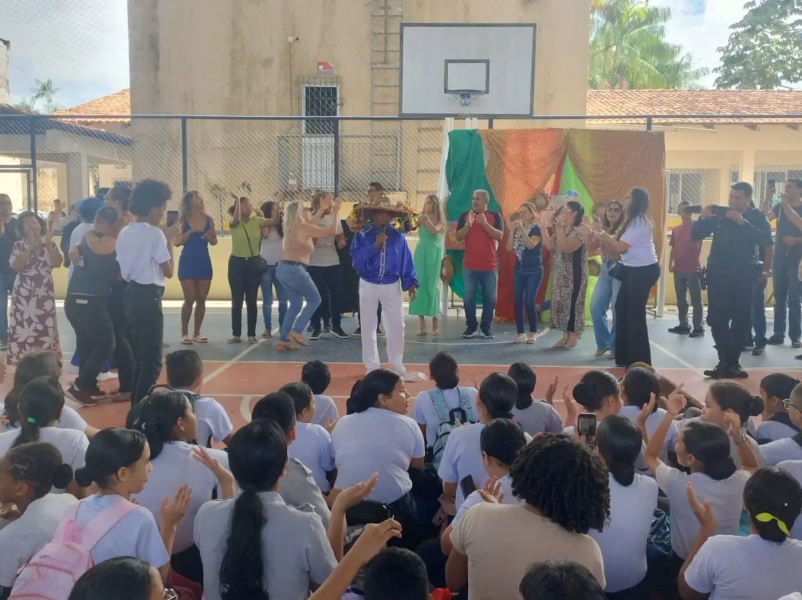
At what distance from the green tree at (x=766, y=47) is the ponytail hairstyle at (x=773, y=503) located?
31225mm

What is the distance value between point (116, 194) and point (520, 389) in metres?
4.12

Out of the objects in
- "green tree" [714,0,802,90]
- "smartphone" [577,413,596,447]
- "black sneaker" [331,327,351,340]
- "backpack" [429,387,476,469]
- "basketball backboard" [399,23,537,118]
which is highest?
"green tree" [714,0,802,90]

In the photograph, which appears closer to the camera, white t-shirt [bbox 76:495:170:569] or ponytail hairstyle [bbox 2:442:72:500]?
white t-shirt [bbox 76:495:170:569]

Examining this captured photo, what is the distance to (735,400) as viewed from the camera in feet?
12.2

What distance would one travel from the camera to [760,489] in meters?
2.50

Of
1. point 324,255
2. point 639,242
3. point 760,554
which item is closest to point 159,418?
point 760,554

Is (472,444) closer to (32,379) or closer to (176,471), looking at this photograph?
(176,471)

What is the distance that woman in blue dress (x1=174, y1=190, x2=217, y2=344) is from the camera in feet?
27.5

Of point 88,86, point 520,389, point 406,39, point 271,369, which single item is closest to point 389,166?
point 406,39

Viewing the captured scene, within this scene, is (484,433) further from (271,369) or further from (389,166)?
(389,166)

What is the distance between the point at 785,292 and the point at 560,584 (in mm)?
8154

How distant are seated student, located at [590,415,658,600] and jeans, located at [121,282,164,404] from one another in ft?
11.7

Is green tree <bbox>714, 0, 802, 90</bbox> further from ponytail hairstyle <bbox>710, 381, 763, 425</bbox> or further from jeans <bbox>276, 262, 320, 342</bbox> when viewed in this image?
ponytail hairstyle <bbox>710, 381, 763, 425</bbox>

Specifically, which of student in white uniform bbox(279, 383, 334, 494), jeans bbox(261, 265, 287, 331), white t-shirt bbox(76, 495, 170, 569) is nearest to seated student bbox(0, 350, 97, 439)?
student in white uniform bbox(279, 383, 334, 494)
